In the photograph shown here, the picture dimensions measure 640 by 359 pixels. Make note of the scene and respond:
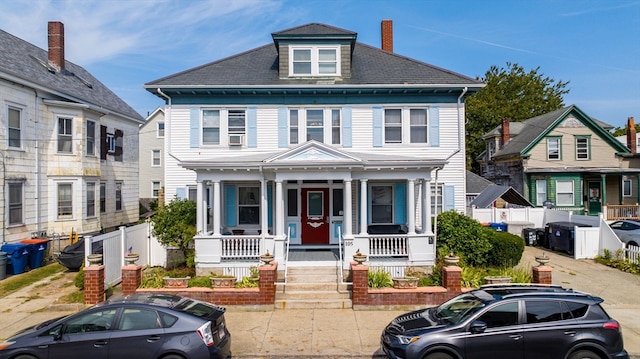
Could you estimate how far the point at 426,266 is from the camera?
1280cm

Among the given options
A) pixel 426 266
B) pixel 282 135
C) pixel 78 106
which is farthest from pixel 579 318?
pixel 78 106

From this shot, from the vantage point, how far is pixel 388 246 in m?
12.8

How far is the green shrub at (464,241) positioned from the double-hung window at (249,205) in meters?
6.92

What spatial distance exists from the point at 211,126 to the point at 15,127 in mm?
8910

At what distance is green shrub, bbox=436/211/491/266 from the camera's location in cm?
1299

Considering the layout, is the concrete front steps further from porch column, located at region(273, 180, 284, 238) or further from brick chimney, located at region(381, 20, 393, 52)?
brick chimney, located at region(381, 20, 393, 52)

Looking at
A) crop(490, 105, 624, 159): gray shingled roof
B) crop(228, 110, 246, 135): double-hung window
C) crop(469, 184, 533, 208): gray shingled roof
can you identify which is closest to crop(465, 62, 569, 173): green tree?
crop(490, 105, 624, 159): gray shingled roof

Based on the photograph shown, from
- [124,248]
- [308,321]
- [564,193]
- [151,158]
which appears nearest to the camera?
[308,321]

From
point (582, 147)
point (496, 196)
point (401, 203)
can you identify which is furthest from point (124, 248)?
point (582, 147)

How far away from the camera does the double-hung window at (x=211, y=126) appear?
15398 mm

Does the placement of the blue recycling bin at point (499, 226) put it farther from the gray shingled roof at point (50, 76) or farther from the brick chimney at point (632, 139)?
the gray shingled roof at point (50, 76)

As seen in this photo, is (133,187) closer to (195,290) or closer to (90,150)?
(90,150)

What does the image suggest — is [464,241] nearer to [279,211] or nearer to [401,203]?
[401,203]

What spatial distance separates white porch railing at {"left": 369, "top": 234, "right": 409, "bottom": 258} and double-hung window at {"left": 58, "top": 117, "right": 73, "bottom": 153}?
15784 millimetres
